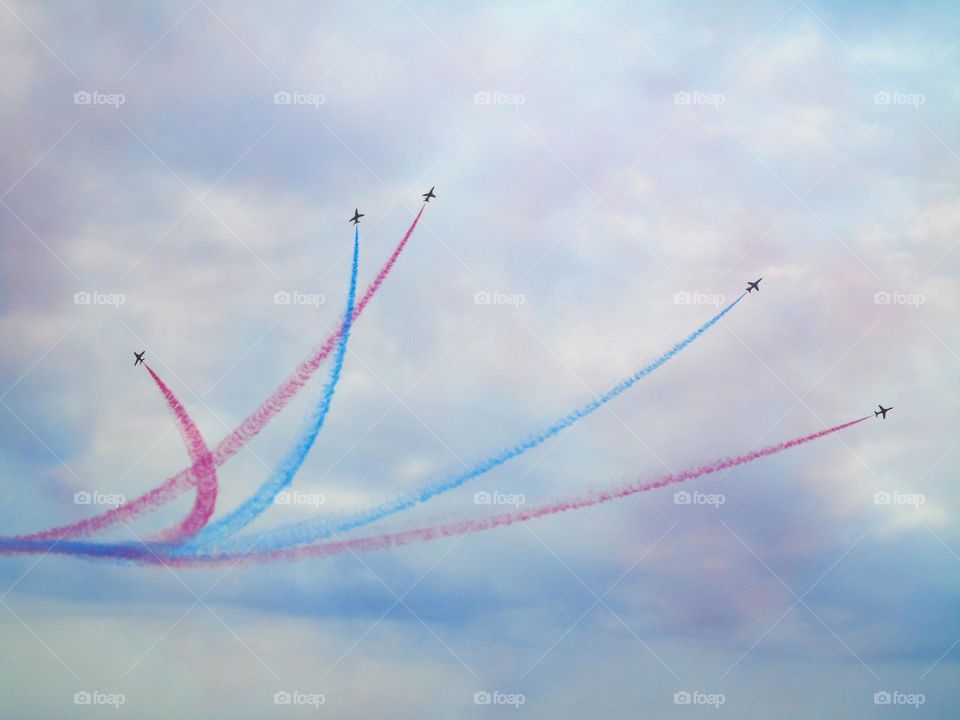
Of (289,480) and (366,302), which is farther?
(366,302)

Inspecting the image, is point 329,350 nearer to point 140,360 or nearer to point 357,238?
point 357,238

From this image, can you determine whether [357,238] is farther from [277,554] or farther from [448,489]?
[277,554]

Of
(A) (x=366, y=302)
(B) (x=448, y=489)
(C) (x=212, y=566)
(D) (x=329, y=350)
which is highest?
(A) (x=366, y=302)

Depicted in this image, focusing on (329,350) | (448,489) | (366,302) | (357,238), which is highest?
(357,238)

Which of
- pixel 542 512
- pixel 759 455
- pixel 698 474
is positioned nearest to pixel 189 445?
pixel 542 512

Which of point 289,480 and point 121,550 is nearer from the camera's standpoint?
point 289,480

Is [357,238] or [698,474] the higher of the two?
[357,238]

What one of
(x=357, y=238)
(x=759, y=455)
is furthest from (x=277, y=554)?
(x=759, y=455)

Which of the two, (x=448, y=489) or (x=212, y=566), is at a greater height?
(x=448, y=489)
